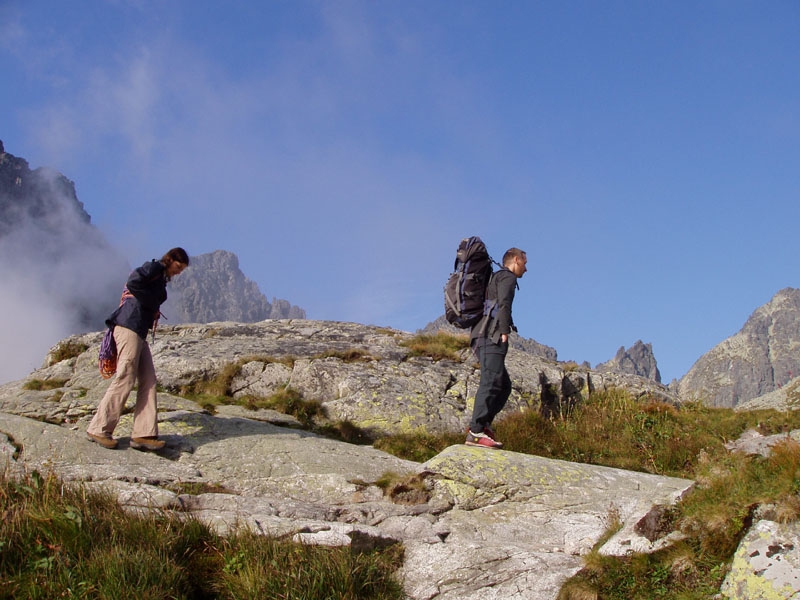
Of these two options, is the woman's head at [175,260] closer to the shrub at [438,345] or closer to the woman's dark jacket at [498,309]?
the woman's dark jacket at [498,309]

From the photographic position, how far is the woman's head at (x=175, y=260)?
995 centimetres

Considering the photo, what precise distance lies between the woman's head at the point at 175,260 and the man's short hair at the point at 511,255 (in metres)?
5.13

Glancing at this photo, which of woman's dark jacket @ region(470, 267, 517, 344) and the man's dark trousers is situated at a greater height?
woman's dark jacket @ region(470, 267, 517, 344)

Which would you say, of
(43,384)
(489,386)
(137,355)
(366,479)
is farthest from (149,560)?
(43,384)

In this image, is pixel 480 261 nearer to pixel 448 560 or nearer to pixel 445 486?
pixel 445 486

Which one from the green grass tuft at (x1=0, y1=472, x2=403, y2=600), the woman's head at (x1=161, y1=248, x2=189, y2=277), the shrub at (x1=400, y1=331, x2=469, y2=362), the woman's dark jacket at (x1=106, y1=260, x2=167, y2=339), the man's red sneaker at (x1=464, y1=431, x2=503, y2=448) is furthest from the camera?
the shrub at (x1=400, y1=331, x2=469, y2=362)

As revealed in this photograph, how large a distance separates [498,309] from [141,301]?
553 cm

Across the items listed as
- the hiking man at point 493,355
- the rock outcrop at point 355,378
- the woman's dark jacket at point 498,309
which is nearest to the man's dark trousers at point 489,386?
the hiking man at point 493,355

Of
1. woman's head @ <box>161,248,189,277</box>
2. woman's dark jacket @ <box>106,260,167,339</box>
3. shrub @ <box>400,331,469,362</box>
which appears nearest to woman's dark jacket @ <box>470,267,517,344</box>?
woman's head @ <box>161,248,189,277</box>

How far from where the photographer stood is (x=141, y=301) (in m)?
9.73

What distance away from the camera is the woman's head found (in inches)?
392

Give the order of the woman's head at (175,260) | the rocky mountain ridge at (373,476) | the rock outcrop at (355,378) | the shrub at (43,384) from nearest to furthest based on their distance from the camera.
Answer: the rocky mountain ridge at (373,476), the woman's head at (175,260), the rock outcrop at (355,378), the shrub at (43,384)

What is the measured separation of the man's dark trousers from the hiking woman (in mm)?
4821

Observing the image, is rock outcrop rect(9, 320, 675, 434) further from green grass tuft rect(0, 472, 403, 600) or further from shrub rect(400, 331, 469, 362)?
green grass tuft rect(0, 472, 403, 600)
